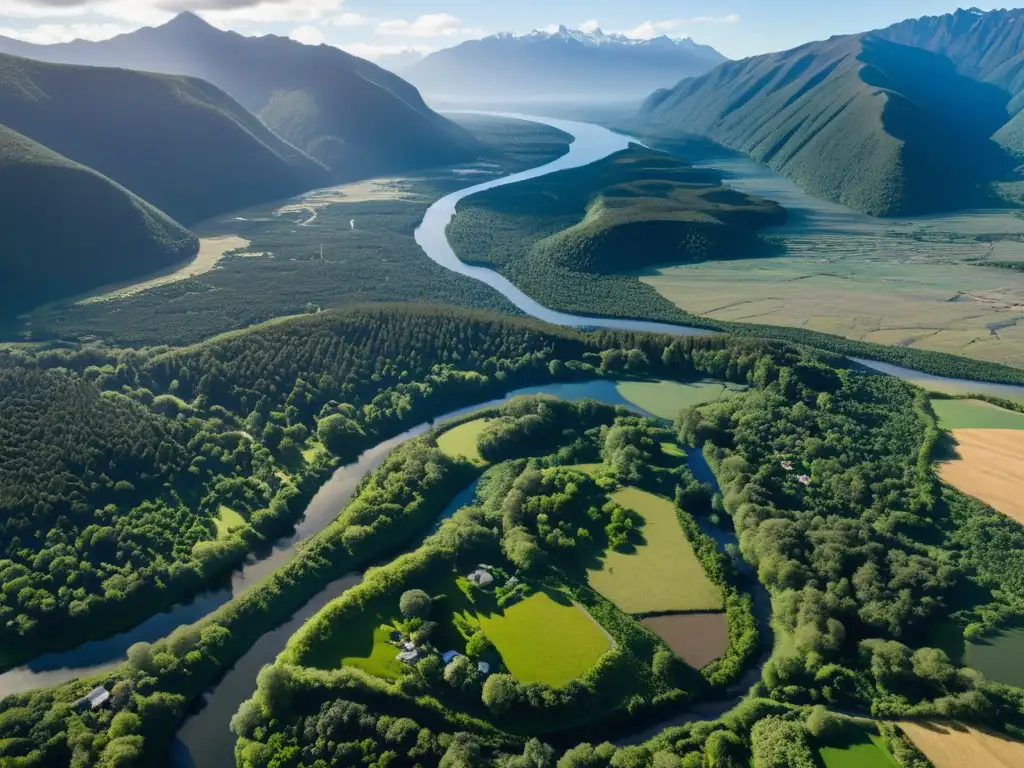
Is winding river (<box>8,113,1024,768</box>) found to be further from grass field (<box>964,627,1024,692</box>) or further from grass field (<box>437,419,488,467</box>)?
grass field (<box>964,627,1024,692</box>)

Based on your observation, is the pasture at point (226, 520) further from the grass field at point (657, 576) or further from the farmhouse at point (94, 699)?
the grass field at point (657, 576)

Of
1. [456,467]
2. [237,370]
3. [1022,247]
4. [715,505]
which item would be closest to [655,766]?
[715,505]

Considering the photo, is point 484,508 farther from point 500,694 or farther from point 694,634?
point 500,694

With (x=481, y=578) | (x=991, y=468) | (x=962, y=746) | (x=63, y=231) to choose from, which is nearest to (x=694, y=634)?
(x=481, y=578)

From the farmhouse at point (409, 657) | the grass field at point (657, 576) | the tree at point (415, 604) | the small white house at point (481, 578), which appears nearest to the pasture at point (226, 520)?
the tree at point (415, 604)

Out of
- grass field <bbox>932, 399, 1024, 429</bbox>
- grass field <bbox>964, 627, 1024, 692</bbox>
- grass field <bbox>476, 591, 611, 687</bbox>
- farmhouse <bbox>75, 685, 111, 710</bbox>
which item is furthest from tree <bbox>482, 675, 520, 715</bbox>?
grass field <bbox>932, 399, 1024, 429</bbox>

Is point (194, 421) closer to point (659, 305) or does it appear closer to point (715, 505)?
point (715, 505)
